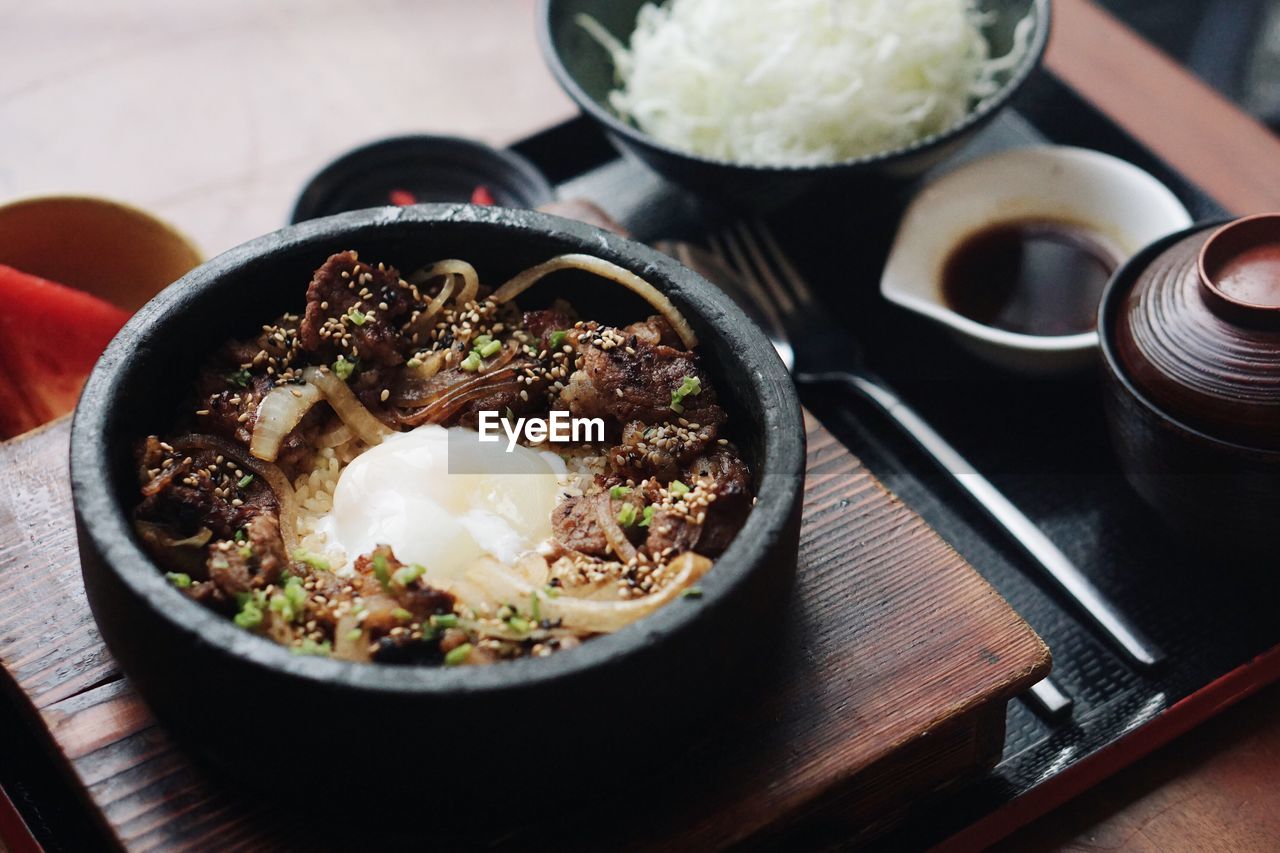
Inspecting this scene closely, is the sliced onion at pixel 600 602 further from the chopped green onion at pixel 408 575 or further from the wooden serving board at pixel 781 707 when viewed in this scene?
the wooden serving board at pixel 781 707

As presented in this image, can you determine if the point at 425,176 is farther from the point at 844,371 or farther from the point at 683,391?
the point at 683,391

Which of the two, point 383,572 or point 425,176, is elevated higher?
point 383,572

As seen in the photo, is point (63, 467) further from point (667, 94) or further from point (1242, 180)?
point (1242, 180)

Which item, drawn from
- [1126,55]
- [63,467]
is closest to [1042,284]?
[1126,55]

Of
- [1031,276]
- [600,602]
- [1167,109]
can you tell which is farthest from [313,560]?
[1167,109]

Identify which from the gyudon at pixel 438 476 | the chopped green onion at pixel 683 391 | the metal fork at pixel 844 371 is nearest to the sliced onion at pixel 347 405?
the gyudon at pixel 438 476

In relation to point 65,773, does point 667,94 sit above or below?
above
